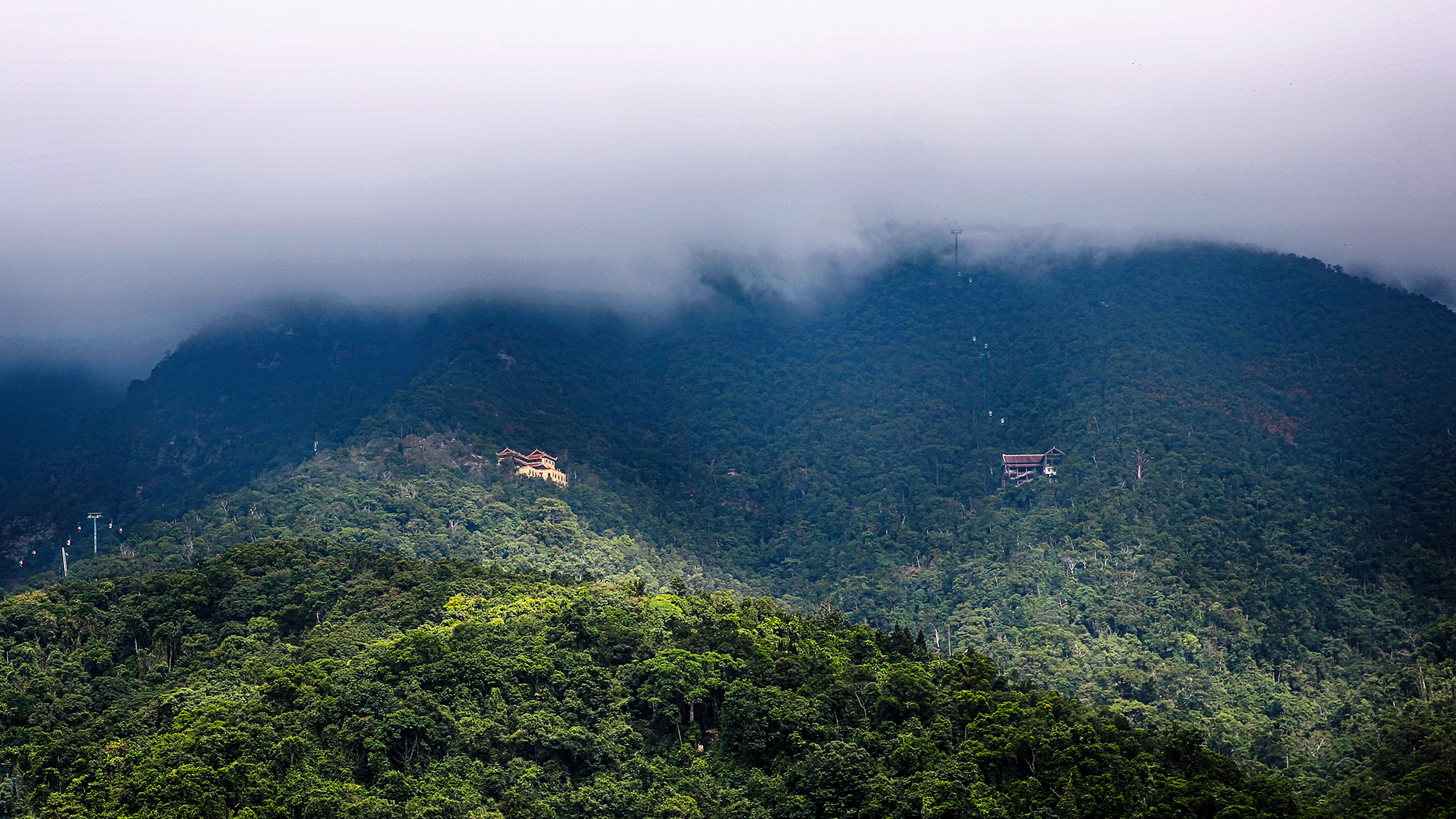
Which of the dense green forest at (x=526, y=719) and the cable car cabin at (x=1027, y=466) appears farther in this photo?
the cable car cabin at (x=1027, y=466)

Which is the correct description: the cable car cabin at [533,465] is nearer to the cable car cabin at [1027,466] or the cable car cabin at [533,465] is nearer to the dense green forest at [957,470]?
the dense green forest at [957,470]

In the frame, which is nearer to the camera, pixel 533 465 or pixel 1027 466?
pixel 533 465

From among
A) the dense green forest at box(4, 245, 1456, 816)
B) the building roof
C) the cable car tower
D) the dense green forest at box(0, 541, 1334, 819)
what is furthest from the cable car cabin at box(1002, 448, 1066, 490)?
the cable car tower

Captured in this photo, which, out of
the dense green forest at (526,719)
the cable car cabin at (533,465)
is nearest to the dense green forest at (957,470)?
the cable car cabin at (533,465)

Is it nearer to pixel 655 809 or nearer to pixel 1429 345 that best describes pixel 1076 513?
pixel 1429 345

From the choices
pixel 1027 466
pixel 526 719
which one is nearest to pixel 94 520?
pixel 526 719

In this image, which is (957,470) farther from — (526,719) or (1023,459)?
(526,719)
